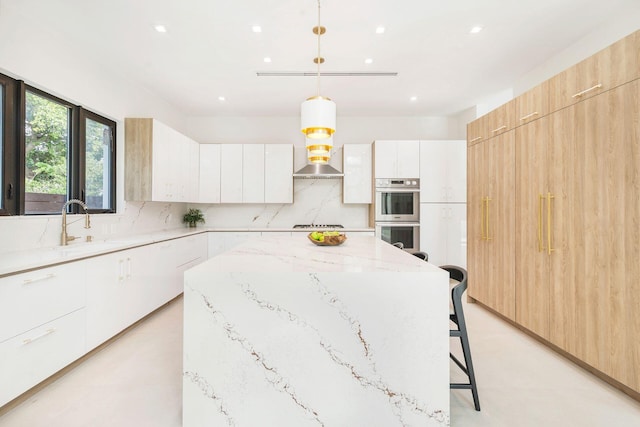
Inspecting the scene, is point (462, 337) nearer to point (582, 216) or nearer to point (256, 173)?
point (582, 216)

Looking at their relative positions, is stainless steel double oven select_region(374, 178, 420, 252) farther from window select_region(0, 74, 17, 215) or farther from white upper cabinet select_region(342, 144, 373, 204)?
window select_region(0, 74, 17, 215)

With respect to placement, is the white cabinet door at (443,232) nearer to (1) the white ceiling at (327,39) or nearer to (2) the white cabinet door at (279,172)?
(1) the white ceiling at (327,39)

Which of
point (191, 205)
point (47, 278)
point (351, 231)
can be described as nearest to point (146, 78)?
point (191, 205)

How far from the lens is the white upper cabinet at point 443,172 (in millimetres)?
4773

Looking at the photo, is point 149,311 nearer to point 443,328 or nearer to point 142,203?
point 142,203

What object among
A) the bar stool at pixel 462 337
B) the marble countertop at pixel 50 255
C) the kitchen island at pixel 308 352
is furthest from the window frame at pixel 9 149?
the bar stool at pixel 462 337

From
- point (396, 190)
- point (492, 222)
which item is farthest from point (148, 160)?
point (492, 222)

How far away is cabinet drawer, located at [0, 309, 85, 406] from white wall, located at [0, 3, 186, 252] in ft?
2.57

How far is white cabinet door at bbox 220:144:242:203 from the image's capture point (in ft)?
16.3

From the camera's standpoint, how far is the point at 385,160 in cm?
483

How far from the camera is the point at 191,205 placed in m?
5.36

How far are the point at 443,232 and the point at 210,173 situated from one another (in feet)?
12.4

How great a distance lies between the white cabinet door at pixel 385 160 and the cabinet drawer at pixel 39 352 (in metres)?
3.99

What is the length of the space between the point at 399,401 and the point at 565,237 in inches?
72.0
